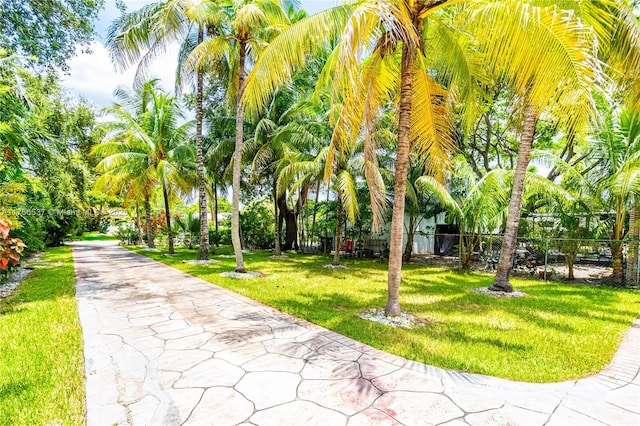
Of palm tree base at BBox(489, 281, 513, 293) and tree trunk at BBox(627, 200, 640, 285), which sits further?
Answer: tree trunk at BBox(627, 200, 640, 285)

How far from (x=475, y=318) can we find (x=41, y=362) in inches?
269

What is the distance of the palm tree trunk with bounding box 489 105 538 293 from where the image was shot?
7945mm

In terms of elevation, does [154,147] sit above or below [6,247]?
above

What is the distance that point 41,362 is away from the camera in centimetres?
395

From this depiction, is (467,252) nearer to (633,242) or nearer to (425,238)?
(633,242)

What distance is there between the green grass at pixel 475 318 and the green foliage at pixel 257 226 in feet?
34.6

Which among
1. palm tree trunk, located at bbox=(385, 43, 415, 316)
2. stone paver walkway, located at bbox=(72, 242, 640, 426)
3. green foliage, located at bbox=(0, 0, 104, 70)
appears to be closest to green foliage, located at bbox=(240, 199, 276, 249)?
green foliage, located at bbox=(0, 0, 104, 70)

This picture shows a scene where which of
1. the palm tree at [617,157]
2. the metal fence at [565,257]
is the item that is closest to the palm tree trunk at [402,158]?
the metal fence at [565,257]

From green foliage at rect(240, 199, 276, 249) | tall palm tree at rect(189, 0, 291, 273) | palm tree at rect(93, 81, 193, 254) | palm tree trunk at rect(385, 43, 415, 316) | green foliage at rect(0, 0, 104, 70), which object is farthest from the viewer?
green foliage at rect(240, 199, 276, 249)

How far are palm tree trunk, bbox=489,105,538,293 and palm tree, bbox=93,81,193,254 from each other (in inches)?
555

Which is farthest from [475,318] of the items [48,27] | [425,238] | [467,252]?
[425,238]

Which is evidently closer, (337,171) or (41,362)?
(41,362)

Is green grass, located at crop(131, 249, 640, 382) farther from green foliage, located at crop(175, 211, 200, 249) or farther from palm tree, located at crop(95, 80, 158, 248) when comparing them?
green foliage, located at crop(175, 211, 200, 249)

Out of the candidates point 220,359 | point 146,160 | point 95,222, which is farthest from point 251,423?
point 95,222
